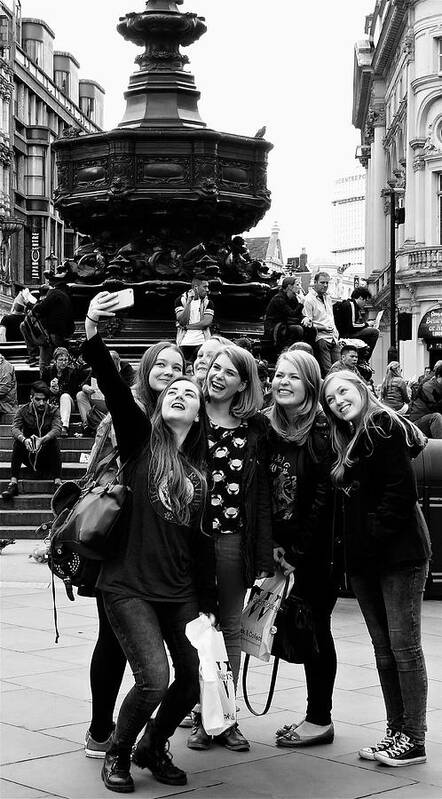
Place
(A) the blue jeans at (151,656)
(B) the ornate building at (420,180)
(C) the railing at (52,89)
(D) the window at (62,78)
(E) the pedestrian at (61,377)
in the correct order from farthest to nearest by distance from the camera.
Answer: (D) the window at (62,78)
(C) the railing at (52,89)
(B) the ornate building at (420,180)
(E) the pedestrian at (61,377)
(A) the blue jeans at (151,656)

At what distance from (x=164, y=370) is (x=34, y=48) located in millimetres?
89624

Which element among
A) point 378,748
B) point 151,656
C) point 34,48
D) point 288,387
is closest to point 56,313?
point 288,387

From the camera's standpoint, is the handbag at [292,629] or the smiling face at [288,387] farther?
the smiling face at [288,387]

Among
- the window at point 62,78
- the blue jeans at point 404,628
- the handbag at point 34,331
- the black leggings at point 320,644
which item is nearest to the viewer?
the blue jeans at point 404,628

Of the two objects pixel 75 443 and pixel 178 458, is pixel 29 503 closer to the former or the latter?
pixel 75 443

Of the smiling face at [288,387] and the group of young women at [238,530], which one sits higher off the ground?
the smiling face at [288,387]

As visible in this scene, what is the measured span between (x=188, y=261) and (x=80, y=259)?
1.48 meters

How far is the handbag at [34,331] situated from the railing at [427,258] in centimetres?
3854

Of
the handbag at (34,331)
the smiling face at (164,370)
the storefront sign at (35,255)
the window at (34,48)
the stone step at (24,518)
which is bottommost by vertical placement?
the stone step at (24,518)

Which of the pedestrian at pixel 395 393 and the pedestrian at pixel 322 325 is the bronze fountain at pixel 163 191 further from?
the pedestrian at pixel 395 393

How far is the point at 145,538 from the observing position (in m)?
5.76

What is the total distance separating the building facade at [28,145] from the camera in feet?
249

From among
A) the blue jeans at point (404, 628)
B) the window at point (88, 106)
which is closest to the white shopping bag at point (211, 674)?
the blue jeans at point (404, 628)

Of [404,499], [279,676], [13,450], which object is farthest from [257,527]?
[13,450]
